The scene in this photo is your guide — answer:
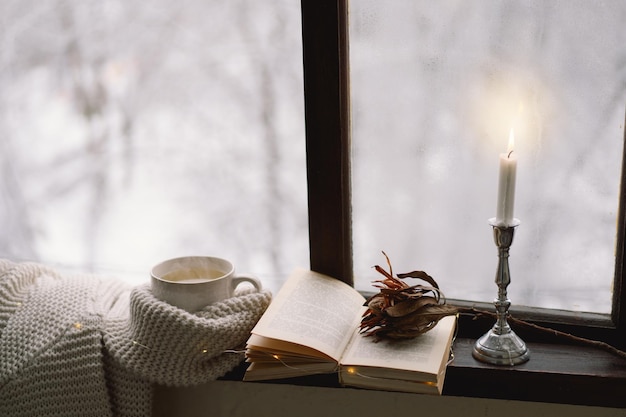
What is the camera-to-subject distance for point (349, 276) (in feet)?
3.69

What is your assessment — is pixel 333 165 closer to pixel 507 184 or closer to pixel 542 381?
pixel 507 184

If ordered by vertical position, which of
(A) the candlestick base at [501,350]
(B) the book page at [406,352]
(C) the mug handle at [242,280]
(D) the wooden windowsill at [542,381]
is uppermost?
(C) the mug handle at [242,280]

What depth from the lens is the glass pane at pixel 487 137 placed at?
0.95m

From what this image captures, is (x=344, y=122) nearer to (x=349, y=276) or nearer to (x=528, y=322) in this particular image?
(x=349, y=276)

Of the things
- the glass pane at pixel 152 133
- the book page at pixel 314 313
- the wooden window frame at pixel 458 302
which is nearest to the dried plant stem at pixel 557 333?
the wooden window frame at pixel 458 302

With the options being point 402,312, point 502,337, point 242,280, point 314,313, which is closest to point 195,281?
point 242,280

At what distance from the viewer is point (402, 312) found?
0.96m

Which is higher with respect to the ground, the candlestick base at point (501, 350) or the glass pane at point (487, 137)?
the glass pane at point (487, 137)

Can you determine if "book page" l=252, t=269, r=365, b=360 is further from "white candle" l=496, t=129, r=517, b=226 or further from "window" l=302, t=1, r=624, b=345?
"white candle" l=496, t=129, r=517, b=226

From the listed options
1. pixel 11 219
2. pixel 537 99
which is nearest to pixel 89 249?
pixel 11 219

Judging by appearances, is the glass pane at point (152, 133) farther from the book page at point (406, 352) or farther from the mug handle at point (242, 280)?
the book page at point (406, 352)

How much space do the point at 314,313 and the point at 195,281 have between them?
0.18 metres

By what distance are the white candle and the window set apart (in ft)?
0.44

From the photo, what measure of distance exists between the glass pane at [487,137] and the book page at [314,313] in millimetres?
92
